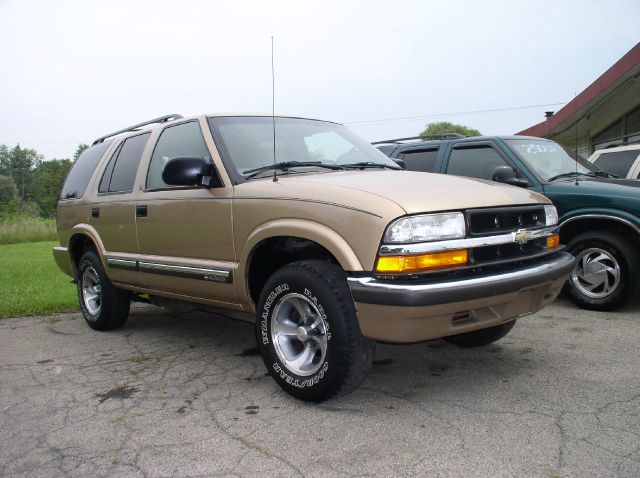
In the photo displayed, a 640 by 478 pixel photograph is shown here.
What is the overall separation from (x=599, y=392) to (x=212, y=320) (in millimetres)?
3691

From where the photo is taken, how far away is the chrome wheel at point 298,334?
3234 mm

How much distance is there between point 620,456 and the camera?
8.21ft

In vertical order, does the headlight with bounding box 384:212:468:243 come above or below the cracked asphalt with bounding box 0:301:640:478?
above

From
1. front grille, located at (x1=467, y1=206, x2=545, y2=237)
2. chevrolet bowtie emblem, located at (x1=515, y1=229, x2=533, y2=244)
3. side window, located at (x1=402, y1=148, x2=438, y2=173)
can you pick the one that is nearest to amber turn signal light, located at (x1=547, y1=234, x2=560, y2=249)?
front grille, located at (x1=467, y1=206, x2=545, y2=237)

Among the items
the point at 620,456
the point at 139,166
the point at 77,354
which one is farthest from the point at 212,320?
the point at 620,456

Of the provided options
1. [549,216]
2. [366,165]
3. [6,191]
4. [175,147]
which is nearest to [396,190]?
[366,165]

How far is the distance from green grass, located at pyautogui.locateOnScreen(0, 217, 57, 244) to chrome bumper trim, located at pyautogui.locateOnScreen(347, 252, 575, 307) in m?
23.2

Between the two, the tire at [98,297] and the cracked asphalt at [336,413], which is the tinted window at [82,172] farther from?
the cracked asphalt at [336,413]

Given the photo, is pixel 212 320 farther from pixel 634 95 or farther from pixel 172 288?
pixel 634 95

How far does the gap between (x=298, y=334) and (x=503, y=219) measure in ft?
4.47

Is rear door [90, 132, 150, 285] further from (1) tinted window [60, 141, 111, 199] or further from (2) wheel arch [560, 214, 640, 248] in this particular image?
(2) wheel arch [560, 214, 640, 248]

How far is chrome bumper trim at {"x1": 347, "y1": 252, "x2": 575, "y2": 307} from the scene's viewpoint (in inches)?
108

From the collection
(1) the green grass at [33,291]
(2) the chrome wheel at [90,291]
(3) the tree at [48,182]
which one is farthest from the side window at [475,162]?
(3) the tree at [48,182]

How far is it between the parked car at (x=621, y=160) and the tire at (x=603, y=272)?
7.27ft
